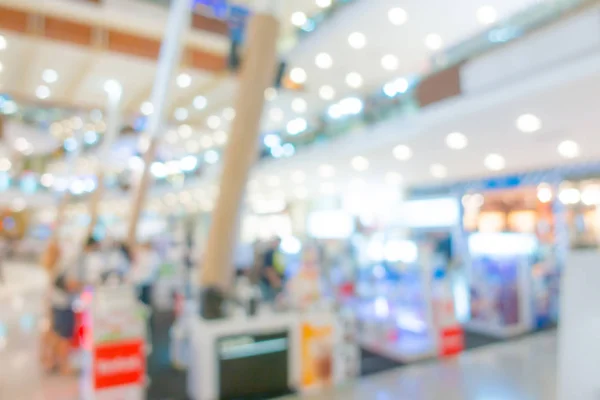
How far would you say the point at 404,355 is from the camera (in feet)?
18.8

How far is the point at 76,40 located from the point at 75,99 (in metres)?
3.46

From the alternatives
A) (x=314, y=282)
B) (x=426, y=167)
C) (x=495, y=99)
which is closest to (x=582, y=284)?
(x=314, y=282)

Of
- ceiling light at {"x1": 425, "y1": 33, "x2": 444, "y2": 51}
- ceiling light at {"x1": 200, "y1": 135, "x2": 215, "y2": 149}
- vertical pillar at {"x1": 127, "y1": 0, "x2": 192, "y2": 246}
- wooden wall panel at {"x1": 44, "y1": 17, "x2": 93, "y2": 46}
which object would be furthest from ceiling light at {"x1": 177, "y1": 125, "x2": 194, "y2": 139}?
ceiling light at {"x1": 425, "y1": 33, "x2": 444, "y2": 51}

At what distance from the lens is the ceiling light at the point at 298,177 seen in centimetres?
1345

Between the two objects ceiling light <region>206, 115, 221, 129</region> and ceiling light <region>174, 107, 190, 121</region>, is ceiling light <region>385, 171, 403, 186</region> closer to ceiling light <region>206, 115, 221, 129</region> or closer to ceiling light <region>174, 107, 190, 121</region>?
ceiling light <region>206, 115, 221, 129</region>

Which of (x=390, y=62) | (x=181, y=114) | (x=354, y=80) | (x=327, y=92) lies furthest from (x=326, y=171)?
(x=390, y=62)

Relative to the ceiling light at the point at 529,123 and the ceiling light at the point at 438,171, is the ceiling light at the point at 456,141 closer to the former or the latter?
the ceiling light at the point at 529,123

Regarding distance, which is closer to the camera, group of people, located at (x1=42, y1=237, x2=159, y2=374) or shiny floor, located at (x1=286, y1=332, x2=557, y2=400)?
shiny floor, located at (x1=286, y1=332, x2=557, y2=400)

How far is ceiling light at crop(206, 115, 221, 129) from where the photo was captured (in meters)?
12.0

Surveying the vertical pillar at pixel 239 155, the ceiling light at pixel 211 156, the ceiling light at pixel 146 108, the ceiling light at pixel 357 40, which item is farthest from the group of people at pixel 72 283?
the ceiling light at pixel 211 156

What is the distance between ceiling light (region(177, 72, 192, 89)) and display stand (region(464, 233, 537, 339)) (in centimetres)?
632

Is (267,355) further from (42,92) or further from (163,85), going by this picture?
(42,92)

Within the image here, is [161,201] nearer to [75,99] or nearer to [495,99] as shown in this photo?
[75,99]

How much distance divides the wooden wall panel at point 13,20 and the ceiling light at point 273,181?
8827 millimetres
